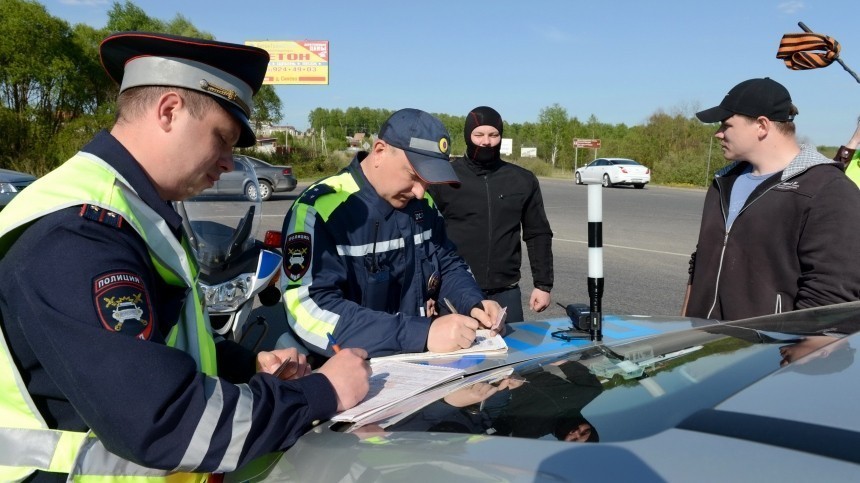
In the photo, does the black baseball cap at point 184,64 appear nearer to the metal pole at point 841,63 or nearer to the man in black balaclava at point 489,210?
the man in black balaclava at point 489,210

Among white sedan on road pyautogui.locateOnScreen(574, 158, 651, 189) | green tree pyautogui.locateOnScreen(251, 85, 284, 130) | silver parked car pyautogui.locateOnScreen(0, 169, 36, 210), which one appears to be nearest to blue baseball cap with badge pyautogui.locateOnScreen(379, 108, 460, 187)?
silver parked car pyautogui.locateOnScreen(0, 169, 36, 210)

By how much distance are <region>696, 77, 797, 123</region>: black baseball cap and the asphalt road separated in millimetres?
3040

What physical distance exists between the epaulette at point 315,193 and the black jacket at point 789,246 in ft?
6.12

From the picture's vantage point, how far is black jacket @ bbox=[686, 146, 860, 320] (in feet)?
8.67

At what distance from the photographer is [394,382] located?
1708 millimetres

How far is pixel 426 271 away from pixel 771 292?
1.53 meters

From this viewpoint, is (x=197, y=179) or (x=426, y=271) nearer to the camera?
(x=197, y=179)

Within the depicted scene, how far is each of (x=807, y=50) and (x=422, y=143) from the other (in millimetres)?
2621

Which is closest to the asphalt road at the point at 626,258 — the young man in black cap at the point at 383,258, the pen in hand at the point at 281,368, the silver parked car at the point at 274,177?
the silver parked car at the point at 274,177

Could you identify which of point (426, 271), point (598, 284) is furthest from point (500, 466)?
point (426, 271)

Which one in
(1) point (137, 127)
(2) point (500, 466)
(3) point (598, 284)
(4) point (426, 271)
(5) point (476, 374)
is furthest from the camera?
(4) point (426, 271)

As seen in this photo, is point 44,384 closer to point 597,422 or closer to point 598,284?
point 597,422

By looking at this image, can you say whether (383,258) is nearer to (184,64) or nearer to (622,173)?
(184,64)

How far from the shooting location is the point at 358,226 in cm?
239
